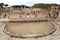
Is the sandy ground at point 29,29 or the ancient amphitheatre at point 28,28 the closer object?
the ancient amphitheatre at point 28,28

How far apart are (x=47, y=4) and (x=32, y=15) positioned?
7.34 metres

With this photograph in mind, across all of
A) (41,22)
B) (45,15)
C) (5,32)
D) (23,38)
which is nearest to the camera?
(23,38)

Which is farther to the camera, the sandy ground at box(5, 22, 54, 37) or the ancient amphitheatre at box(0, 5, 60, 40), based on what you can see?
the sandy ground at box(5, 22, 54, 37)

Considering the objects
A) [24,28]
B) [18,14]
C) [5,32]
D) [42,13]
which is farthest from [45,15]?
[5,32]

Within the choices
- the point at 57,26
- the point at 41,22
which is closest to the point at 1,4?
the point at 41,22

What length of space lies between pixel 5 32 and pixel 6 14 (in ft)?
24.0

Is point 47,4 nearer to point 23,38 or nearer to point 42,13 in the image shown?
point 42,13

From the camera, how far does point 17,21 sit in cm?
1661

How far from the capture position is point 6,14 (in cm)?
2005

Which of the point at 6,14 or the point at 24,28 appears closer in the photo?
the point at 24,28

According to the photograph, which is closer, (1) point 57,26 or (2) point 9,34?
(2) point 9,34

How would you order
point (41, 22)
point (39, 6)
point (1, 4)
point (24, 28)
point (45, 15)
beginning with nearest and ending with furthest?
point (24, 28), point (41, 22), point (45, 15), point (39, 6), point (1, 4)

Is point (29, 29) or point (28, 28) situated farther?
point (28, 28)

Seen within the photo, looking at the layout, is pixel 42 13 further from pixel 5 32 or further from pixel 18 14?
pixel 5 32
